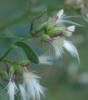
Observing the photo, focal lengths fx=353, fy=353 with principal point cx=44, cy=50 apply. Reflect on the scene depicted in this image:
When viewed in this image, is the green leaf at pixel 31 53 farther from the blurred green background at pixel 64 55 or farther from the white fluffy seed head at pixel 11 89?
the blurred green background at pixel 64 55

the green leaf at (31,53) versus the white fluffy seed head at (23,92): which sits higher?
the green leaf at (31,53)

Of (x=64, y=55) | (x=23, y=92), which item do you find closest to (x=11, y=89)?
(x=23, y=92)

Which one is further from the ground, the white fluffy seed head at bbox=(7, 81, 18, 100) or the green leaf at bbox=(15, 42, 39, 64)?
the green leaf at bbox=(15, 42, 39, 64)

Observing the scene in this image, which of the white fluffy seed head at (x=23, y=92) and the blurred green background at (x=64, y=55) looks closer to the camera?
the white fluffy seed head at (x=23, y=92)

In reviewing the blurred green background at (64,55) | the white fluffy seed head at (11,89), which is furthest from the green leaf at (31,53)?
the blurred green background at (64,55)

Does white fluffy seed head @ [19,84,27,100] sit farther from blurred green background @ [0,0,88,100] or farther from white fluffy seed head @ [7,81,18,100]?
blurred green background @ [0,0,88,100]

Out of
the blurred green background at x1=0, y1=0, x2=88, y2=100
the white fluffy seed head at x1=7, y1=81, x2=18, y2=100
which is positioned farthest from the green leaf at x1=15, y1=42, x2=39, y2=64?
the blurred green background at x1=0, y1=0, x2=88, y2=100

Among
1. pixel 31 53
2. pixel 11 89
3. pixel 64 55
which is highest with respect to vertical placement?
pixel 31 53

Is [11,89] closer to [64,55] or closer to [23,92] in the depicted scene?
[23,92]
